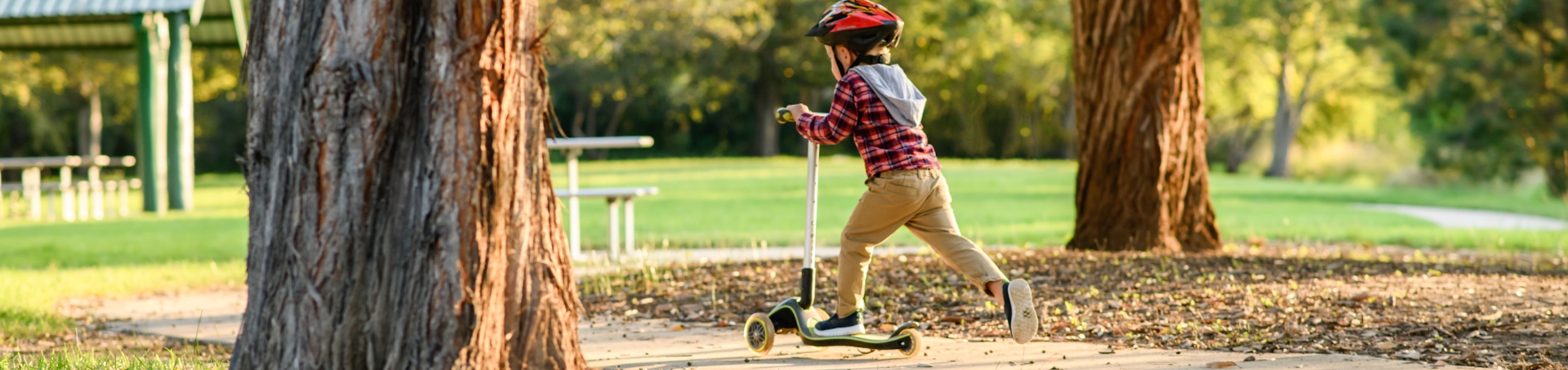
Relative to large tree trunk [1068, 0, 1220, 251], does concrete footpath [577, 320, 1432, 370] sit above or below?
below

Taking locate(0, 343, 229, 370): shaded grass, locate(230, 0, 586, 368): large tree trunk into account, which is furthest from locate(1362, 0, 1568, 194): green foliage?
locate(230, 0, 586, 368): large tree trunk

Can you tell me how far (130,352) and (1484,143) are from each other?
90.0 ft

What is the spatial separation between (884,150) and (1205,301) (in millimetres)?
2308

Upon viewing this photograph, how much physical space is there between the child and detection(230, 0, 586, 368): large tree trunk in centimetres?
152

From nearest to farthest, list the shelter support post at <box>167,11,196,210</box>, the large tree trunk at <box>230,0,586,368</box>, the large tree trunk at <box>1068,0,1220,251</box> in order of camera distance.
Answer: the large tree trunk at <box>230,0,586,368</box> < the large tree trunk at <box>1068,0,1220,251</box> < the shelter support post at <box>167,11,196,210</box>

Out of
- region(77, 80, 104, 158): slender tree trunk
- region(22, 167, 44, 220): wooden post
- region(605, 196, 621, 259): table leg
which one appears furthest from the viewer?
region(77, 80, 104, 158): slender tree trunk

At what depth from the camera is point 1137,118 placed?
27.1 feet

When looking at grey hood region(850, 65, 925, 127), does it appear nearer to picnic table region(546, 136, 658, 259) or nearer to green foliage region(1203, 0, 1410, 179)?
picnic table region(546, 136, 658, 259)

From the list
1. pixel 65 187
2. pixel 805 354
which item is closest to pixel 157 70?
pixel 65 187

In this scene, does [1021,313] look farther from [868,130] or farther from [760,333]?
[760,333]

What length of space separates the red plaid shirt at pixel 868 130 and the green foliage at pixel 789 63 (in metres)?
25.2

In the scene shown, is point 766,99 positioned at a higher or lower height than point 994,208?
higher

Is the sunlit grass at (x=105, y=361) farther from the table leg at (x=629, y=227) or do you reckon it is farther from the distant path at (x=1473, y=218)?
the distant path at (x=1473, y=218)

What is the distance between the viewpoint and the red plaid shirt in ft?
14.9
